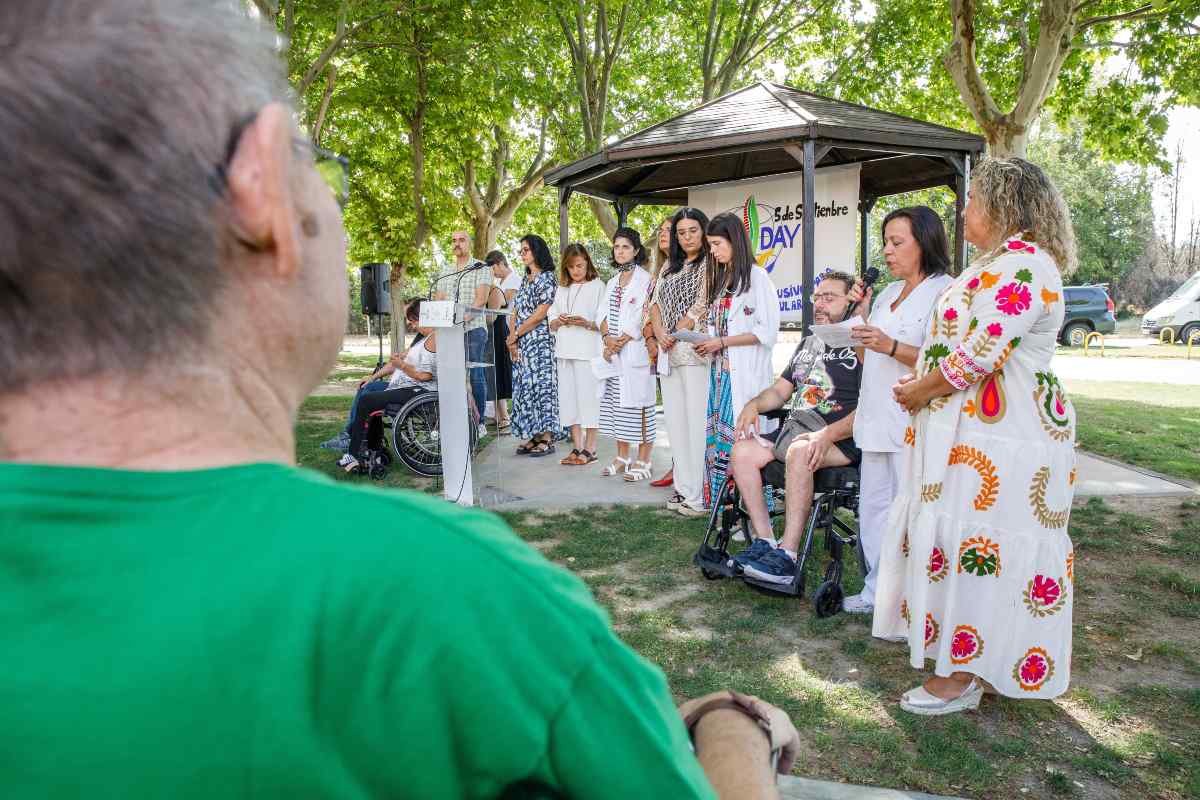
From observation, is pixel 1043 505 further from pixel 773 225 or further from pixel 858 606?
pixel 773 225

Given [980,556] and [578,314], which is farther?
[578,314]

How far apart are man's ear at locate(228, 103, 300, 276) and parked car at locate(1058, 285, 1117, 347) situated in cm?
2877

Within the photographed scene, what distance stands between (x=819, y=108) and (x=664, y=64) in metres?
13.5

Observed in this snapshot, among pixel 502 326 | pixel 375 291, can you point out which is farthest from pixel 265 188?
pixel 375 291

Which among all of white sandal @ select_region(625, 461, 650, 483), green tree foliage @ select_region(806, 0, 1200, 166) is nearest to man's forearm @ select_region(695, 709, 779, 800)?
white sandal @ select_region(625, 461, 650, 483)

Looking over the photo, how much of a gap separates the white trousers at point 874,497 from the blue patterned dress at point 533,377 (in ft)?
15.7

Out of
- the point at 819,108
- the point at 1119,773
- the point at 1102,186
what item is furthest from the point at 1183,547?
the point at 1102,186

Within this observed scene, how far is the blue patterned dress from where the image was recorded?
340 inches

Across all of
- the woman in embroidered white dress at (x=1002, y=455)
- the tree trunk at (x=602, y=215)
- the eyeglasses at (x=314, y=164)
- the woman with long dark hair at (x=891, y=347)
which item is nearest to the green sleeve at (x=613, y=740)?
the eyeglasses at (x=314, y=164)

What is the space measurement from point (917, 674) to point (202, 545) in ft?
11.8

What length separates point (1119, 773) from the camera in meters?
2.82

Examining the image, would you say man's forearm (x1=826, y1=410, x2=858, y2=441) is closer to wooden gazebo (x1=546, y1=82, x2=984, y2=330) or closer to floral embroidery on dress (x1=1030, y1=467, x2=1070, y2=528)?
floral embroidery on dress (x1=1030, y1=467, x2=1070, y2=528)

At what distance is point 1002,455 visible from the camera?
306 centimetres

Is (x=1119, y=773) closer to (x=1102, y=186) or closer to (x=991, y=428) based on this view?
(x=991, y=428)
